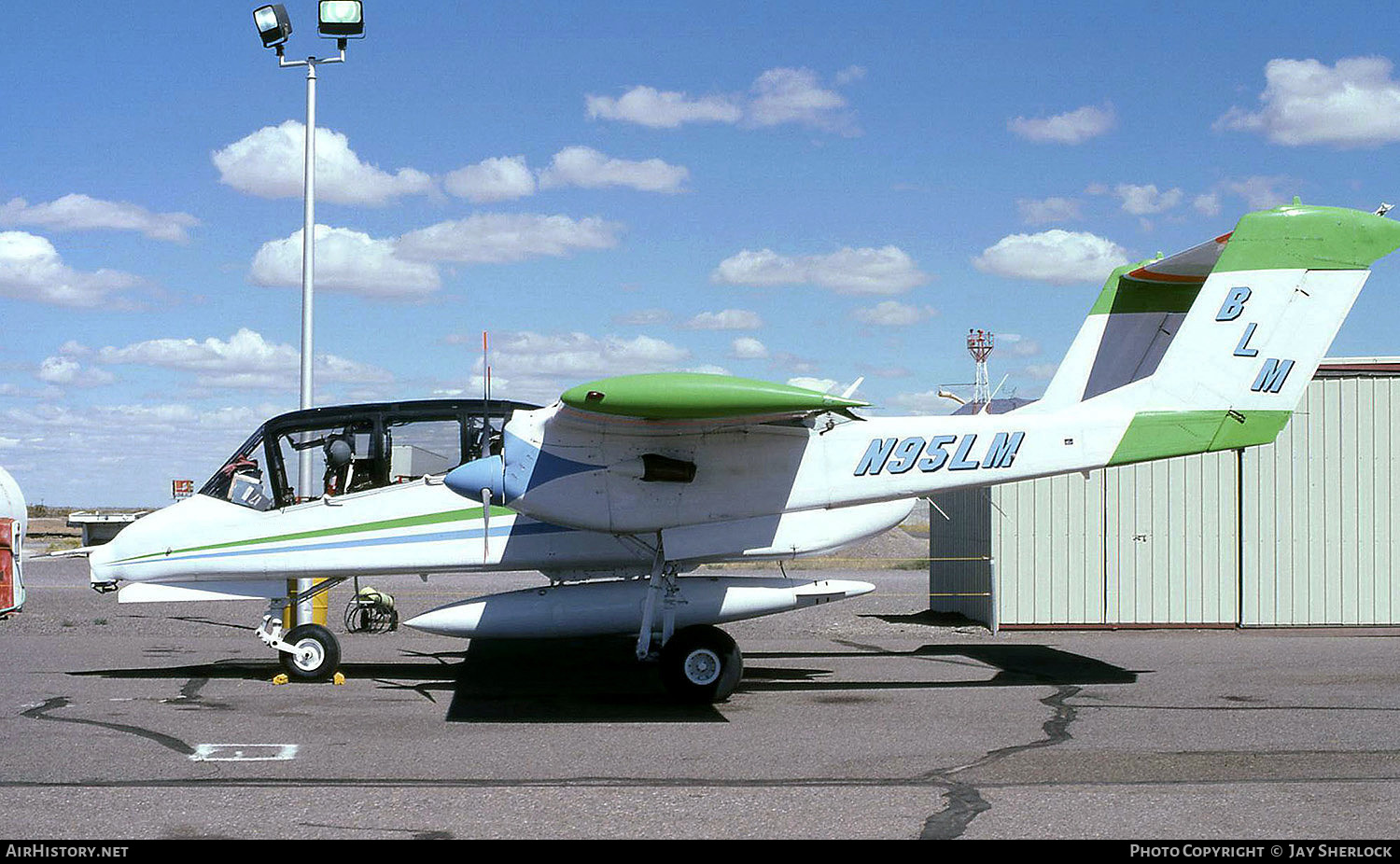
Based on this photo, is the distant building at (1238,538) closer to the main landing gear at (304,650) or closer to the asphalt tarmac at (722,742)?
the asphalt tarmac at (722,742)

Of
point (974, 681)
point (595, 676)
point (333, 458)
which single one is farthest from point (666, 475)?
point (974, 681)

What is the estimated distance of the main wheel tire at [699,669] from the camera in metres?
10.8

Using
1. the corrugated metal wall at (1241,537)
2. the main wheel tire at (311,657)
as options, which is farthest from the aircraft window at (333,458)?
the corrugated metal wall at (1241,537)

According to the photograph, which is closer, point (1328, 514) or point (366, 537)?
point (366, 537)

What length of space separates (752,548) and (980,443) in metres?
2.27

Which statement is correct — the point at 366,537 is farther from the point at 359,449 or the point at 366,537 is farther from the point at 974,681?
the point at 974,681

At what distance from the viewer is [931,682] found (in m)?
12.2

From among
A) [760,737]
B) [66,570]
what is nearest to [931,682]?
[760,737]

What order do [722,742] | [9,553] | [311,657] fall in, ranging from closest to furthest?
[722,742] < [9,553] < [311,657]

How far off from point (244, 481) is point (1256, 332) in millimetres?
9572

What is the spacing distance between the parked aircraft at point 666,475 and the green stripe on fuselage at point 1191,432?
0.7 inches

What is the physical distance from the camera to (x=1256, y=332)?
11188 mm

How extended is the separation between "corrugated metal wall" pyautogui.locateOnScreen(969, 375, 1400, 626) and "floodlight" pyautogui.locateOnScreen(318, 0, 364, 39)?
1031 centimetres

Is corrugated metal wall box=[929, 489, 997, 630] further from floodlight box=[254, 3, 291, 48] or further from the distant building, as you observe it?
floodlight box=[254, 3, 291, 48]
